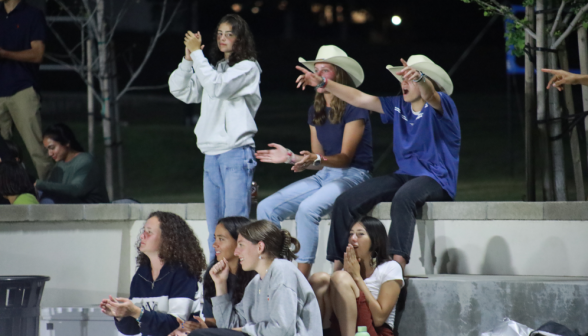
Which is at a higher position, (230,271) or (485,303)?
(230,271)

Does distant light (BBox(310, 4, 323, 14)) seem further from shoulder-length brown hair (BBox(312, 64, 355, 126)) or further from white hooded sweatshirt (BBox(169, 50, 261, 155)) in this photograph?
white hooded sweatshirt (BBox(169, 50, 261, 155))

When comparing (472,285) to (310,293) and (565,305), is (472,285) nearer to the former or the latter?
(565,305)

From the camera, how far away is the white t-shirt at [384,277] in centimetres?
426

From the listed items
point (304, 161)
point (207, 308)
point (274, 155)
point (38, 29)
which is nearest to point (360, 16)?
point (38, 29)

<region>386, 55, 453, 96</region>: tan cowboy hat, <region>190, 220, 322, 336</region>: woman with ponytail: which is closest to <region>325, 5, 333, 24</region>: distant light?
<region>386, 55, 453, 96</region>: tan cowboy hat

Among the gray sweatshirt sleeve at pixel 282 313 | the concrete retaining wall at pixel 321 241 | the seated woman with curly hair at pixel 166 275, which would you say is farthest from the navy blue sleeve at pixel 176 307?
the concrete retaining wall at pixel 321 241

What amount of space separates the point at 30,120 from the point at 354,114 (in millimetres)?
2564

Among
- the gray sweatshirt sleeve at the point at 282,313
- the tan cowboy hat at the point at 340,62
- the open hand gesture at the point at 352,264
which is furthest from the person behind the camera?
the tan cowboy hat at the point at 340,62

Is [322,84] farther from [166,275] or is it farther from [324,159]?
[166,275]

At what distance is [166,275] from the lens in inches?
158

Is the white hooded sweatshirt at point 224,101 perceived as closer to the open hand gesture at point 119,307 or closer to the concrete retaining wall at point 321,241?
the concrete retaining wall at point 321,241

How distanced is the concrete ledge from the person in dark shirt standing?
2.55 ft

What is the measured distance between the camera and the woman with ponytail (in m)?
3.57

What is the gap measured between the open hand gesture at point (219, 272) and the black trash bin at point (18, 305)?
1.27 m
